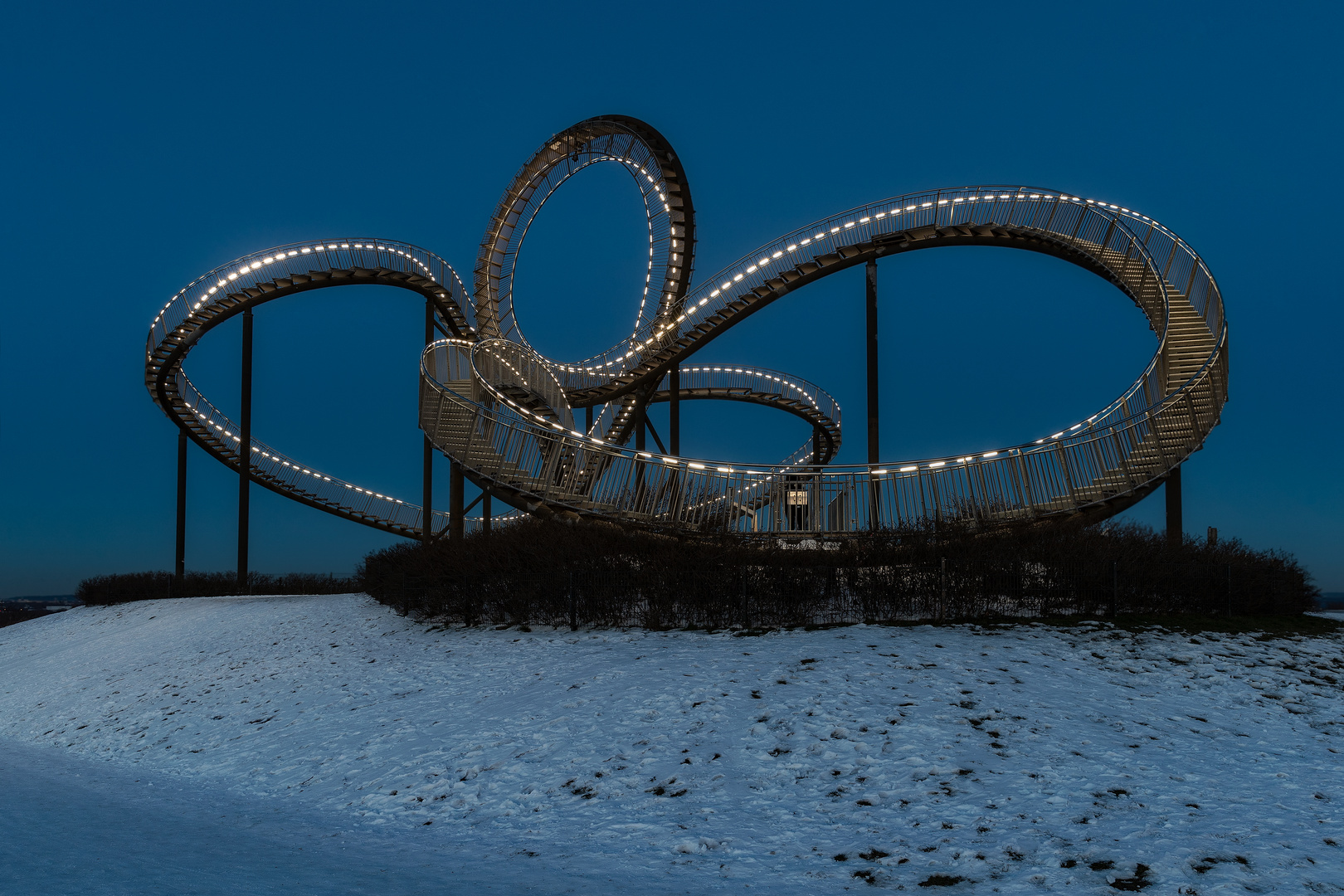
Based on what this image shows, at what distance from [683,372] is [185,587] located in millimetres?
17363

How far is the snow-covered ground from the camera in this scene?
581 centimetres

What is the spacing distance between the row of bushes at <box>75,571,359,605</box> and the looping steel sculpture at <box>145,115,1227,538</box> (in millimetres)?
5019

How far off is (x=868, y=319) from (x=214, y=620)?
14542mm

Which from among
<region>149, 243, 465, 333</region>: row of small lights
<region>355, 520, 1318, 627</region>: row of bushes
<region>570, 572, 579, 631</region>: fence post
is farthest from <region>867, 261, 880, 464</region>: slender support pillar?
<region>149, 243, 465, 333</region>: row of small lights

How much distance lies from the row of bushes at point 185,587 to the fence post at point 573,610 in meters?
14.1

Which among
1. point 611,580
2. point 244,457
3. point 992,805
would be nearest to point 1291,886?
point 992,805

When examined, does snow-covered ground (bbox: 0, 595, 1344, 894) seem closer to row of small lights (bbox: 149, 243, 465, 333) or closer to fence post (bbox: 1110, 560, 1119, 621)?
fence post (bbox: 1110, 560, 1119, 621)

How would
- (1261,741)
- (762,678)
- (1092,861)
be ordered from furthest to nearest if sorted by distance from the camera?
(762,678) → (1261,741) → (1092,861)

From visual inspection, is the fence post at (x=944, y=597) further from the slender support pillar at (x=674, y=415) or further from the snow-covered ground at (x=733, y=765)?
the slender support pillar at (x=674, y=415)

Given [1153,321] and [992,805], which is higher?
[1153,321]

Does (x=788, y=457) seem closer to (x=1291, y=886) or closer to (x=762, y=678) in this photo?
(x=762, y=678)

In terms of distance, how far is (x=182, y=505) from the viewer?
92.6ft

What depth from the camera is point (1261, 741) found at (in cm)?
793

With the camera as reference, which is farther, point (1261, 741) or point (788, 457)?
point (788, 457)
